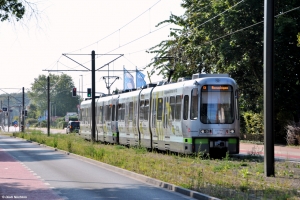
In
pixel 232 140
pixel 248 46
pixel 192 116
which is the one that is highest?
pixel 248 46

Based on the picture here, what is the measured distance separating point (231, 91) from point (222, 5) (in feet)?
52.0

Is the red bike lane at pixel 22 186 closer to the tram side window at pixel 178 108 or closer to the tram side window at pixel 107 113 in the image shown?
the tram side window at pixel 178 108

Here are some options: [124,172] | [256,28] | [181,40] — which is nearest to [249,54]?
[256,28]

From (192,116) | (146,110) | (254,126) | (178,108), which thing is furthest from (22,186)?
(254,126)

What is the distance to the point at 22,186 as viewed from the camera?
17.6 m

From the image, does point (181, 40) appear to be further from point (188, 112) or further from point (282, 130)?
point (188, 112)

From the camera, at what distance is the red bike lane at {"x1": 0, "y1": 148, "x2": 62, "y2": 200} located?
15.1m

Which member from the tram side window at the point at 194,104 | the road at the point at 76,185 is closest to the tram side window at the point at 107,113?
the tram side window at the point at 194,104

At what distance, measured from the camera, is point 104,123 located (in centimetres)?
4597

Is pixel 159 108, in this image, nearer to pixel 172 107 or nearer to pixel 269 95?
pixel 172 107

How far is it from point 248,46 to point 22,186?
2659cm

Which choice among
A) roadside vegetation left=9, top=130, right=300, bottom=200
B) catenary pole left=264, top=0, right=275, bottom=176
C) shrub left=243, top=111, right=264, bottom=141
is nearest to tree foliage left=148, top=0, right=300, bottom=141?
shrub left=243, top=111, right=264, bottom=141

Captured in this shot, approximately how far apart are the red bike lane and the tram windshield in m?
7.31

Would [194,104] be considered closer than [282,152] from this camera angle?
Yes
